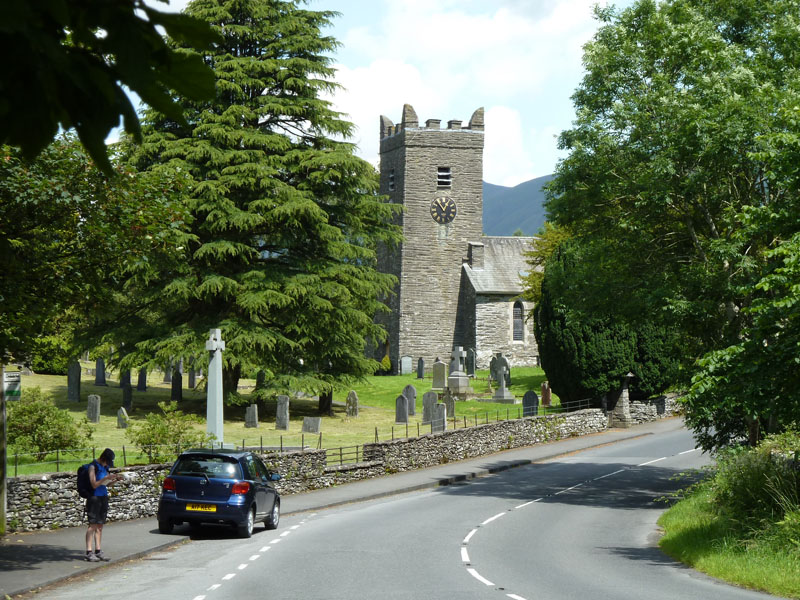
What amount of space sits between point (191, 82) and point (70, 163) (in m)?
11.6

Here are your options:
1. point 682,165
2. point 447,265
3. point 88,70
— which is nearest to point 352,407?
point 682,165

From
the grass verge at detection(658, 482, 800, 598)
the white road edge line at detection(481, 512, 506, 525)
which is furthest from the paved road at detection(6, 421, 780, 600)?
the grass verge at detection(658, 482, 800, 598)

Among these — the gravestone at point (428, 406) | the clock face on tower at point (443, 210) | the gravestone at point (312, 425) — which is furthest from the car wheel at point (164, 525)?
the clock face on tower at point (443, 210)

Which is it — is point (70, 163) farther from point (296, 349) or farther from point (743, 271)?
point (296, 349)

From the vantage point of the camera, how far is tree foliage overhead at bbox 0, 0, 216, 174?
8.00 ft

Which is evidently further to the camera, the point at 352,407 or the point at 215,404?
the point at 352,407

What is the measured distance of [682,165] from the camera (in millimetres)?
21125

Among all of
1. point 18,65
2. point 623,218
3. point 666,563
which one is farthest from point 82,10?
point 623,218

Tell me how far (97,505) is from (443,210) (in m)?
61.3

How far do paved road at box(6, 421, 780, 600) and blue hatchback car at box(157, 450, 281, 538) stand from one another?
18.8 inches

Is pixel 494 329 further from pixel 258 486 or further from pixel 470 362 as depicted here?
pixel 258 486

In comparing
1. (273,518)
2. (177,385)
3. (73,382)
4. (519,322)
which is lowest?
(273,518)

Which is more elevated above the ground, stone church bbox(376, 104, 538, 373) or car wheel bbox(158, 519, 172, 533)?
stone church bbox(376, 104, 538, 373)

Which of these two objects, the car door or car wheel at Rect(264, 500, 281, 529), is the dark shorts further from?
car wheel at Rect(264, 500, 281, 529)
